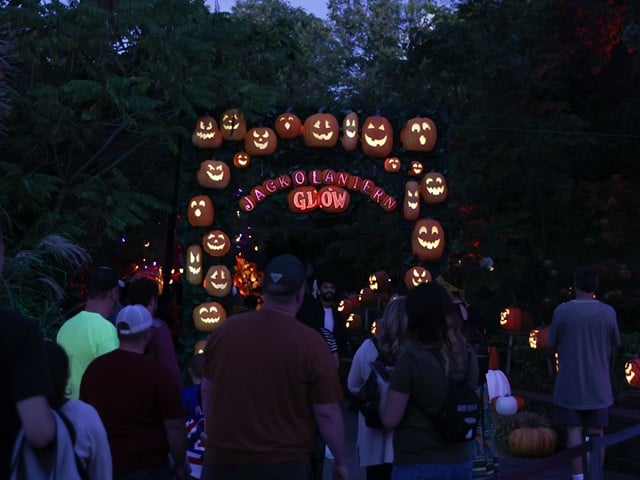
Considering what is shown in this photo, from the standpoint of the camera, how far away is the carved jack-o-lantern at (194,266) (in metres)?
16.0

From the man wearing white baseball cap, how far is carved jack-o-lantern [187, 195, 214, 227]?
36.3 feet

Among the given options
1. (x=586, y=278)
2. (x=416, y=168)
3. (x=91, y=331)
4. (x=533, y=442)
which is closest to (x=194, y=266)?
(x=416, y=168)

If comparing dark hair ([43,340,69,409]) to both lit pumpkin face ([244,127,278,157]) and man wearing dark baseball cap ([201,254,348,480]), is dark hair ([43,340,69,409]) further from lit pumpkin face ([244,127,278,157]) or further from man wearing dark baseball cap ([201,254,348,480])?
lit pumpkin face ([244,127,278,157])

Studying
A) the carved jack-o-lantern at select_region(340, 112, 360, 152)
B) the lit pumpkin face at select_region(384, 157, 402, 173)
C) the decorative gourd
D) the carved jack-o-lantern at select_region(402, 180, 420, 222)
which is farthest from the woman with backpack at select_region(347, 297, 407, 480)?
the lit pumpkin face at select_region(384, 157, 402, 173)

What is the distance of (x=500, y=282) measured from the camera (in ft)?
63.9

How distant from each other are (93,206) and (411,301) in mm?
12139

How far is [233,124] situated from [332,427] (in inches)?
459

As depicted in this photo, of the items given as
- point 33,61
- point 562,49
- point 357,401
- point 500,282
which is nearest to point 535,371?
point 500,282

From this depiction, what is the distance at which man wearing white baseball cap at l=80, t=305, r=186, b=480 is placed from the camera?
193 inches

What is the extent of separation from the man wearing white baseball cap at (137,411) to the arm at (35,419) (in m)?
1.44

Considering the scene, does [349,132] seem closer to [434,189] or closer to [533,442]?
[434,189]

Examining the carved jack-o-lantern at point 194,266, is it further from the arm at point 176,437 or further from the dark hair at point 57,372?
the dark hair at point 57,372

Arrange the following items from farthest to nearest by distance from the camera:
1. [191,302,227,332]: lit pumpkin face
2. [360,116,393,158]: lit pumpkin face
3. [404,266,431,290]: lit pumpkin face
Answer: [360,116,393,158]: lit pumpkin face
[404,266,431,290]: lit pumpkin face
[191,302,227,332]: lit pumpkin face

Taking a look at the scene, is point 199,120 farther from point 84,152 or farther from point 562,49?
point 562,49
